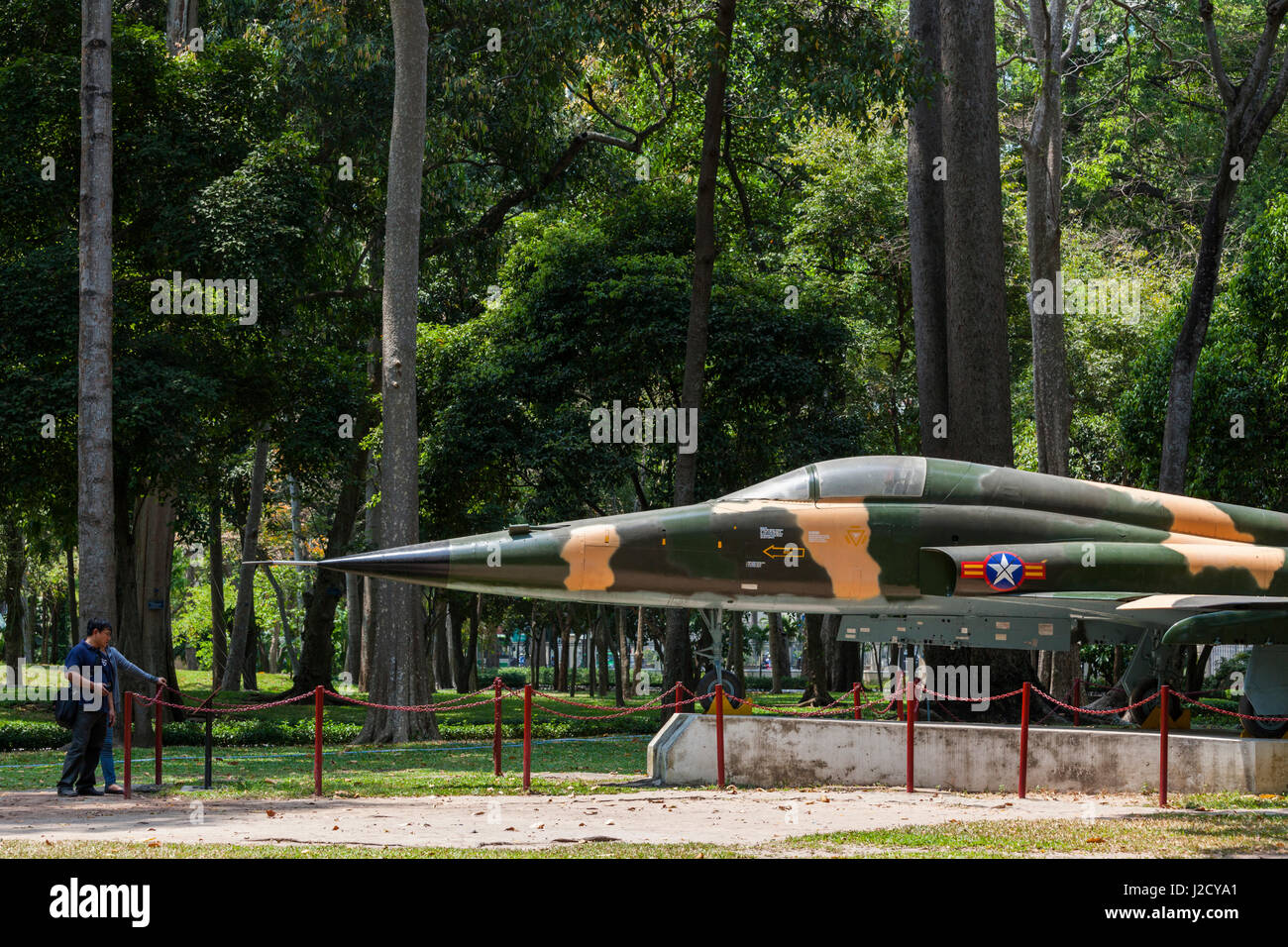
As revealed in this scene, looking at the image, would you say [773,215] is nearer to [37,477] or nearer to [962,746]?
[37,477]

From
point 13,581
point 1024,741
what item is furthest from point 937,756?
point 13,581

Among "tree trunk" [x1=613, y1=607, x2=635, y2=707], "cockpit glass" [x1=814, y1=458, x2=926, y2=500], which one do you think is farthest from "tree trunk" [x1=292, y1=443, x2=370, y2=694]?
"cockpit glass" [x1=814, y1=458, x2=926, y2=500]

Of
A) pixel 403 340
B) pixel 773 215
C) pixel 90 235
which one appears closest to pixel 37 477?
pixel 90 235

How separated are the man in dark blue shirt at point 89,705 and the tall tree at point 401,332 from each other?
308 inches

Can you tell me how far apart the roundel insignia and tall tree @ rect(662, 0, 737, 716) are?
10.7 meters

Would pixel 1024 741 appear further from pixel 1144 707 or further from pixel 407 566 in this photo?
pixel 407 566

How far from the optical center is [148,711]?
24766 mm

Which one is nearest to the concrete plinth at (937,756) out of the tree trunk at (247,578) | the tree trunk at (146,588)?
the tree trunk at (146,588)

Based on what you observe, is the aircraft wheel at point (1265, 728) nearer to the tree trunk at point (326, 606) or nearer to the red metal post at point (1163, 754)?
the red metal post at point (1163, 754)

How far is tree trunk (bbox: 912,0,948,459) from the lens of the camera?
20672mm

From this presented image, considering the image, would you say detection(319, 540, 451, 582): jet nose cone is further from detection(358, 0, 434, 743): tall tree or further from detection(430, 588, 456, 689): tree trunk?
detection(430, 588, 456, 689): tree trunk

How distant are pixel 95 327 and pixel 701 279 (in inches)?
419

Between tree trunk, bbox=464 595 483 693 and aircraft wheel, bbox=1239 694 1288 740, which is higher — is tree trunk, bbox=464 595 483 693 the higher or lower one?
the lower one

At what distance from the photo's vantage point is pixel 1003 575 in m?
13.3
